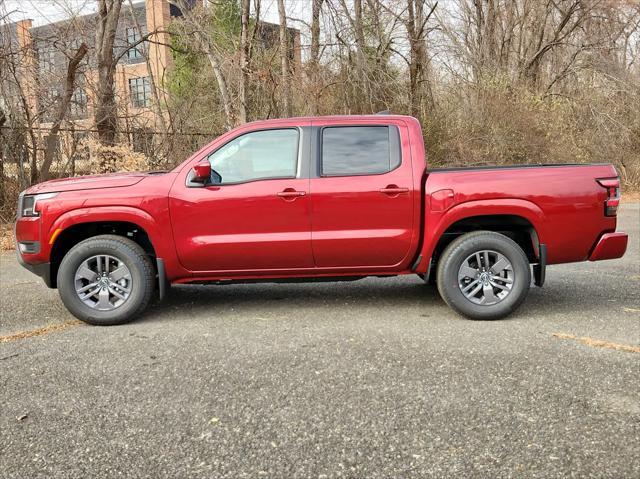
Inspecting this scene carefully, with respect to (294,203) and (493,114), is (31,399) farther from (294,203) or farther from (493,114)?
(493,114)

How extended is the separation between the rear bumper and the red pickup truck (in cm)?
1

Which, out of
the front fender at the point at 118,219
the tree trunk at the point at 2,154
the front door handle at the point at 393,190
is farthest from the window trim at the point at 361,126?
the tree trunk at the point at 2,154

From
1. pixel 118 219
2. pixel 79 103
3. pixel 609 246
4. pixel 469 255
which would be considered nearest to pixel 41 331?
pixel 118 219

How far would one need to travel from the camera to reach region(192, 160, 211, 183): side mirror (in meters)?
5.09

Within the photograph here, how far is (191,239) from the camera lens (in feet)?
17.3

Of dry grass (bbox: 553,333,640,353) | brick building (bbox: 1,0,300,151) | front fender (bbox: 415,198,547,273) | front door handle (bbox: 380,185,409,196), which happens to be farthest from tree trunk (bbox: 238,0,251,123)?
dry grass (bbox: 553,333,640,353)

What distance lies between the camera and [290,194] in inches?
206

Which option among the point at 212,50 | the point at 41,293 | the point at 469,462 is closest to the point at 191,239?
the point at 41,293

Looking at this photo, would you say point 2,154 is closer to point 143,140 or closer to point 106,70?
point 143,140

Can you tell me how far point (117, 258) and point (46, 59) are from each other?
942 cm

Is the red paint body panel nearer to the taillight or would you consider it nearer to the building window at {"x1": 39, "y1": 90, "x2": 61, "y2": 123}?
the taillight

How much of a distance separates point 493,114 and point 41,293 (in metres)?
15.2

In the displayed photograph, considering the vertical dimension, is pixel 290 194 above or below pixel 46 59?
below

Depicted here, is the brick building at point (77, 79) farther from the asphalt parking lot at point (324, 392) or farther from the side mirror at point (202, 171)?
the side mirror at point (202, 171)
